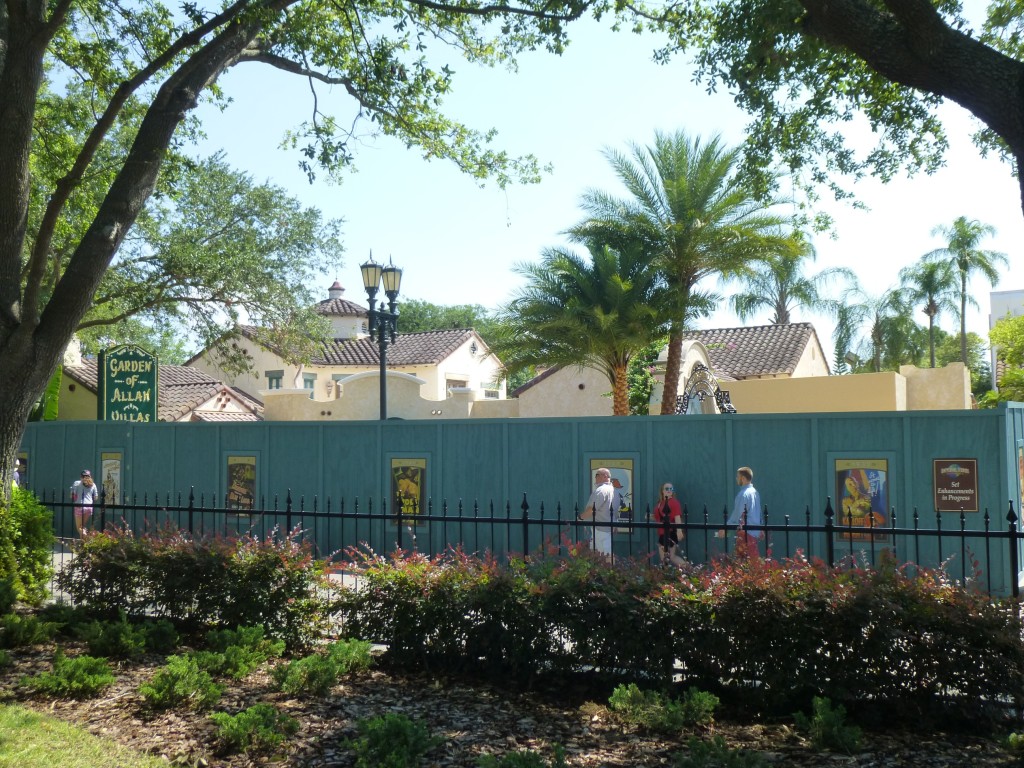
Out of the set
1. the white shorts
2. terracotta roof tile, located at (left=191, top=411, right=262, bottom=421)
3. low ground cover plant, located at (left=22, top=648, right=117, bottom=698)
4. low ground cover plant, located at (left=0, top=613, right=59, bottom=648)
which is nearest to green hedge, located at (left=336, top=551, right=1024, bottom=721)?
low ground cover plant, located at (left=22, top=648, right=117, bottom=698)

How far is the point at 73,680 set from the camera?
6.75 metres

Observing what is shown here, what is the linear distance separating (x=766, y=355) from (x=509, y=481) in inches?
1038

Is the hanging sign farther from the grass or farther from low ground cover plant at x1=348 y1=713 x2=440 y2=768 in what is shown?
low ground cover plant at x1=348 y1=713 x2=440 y2=768

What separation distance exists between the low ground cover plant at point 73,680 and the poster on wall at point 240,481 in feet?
33.0

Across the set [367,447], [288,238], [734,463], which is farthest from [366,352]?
[734,463]

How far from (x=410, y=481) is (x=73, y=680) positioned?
8.95m

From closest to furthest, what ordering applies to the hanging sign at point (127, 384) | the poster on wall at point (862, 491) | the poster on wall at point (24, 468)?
the poster on wall at point (862, 491) < the hanging sign at point (127, 384) < the poster on wall at point (24, 468)

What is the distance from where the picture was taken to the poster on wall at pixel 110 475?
1878cm

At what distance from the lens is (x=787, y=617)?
20.4ft

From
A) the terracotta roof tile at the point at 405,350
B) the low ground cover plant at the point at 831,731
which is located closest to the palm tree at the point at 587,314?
the low ground cover plant at the point at 831,731

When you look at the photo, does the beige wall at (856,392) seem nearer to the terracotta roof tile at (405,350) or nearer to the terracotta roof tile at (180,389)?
the terracotta roof tile at (180,389)

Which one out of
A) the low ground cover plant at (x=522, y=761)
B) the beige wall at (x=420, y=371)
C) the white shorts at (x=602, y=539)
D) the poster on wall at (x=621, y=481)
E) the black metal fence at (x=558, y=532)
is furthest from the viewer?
the beige wall at (x=420, y=371)

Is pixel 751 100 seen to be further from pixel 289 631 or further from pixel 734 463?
pixel 289 631

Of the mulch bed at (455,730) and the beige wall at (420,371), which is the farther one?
the beige wall at (420,371)
